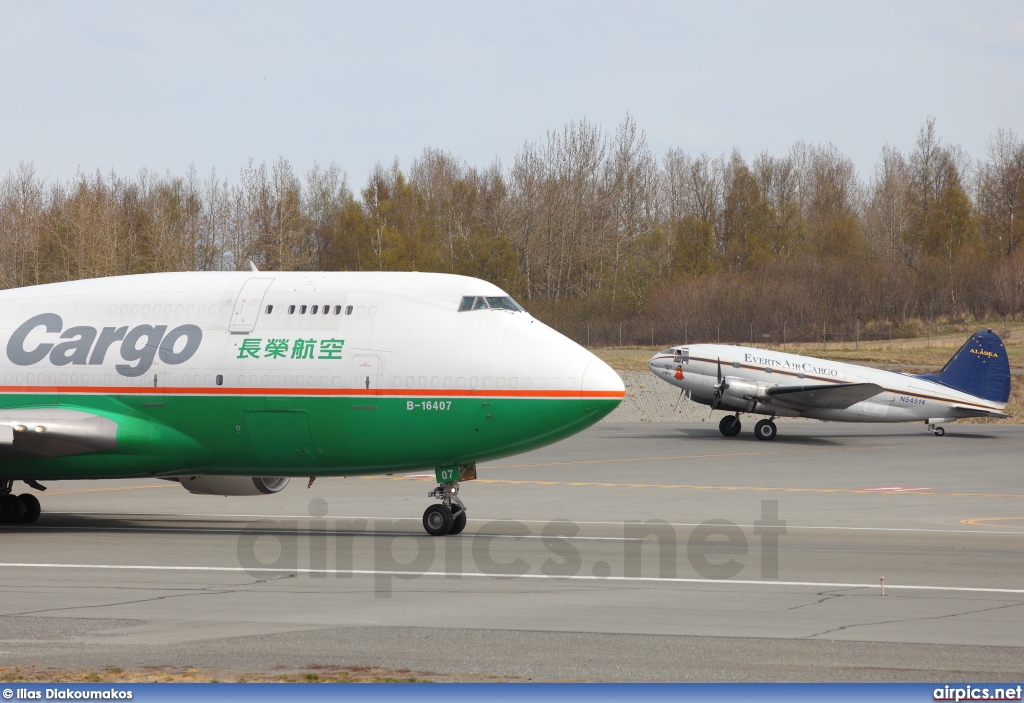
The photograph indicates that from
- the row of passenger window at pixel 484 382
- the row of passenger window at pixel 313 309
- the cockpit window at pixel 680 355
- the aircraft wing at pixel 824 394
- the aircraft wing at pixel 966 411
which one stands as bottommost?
the aircraft wing at pixel 966 411

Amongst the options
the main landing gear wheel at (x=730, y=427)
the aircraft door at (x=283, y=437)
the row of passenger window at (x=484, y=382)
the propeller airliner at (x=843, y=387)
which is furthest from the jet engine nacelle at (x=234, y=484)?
the main landing gear wheel at (x=730, y=427)

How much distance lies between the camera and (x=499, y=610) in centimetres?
1257

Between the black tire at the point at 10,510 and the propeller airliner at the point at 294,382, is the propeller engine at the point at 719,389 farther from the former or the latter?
the black tire at the point at 10,510

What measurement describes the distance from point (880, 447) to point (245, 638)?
33934 mm

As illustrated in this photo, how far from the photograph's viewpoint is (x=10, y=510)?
20.8 metres

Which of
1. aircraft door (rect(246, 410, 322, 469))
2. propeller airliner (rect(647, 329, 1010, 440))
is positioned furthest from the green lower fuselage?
propeller airliner (rect(647, 329, 1010, 440))

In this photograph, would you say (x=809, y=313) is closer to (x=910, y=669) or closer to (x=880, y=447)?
(x=880, y=447)

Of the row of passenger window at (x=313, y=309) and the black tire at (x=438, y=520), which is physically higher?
the row of passenger window at (x=313, y=309)

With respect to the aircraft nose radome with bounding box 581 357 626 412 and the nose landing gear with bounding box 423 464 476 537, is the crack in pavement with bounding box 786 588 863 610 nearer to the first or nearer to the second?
the aircraft nose radome with bounding box 581 357 626 412

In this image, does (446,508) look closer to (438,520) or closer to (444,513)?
(444,513)

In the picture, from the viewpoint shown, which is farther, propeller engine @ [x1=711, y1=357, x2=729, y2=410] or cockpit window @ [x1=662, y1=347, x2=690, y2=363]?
cockpit window @ [x1=662, y1=347, x2=690, y2=363]

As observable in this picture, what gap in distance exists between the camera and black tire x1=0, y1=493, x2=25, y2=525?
818 inches

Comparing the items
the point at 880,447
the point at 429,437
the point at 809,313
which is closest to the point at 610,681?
the point at 429,437

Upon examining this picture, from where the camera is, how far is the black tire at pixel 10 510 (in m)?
20.8
